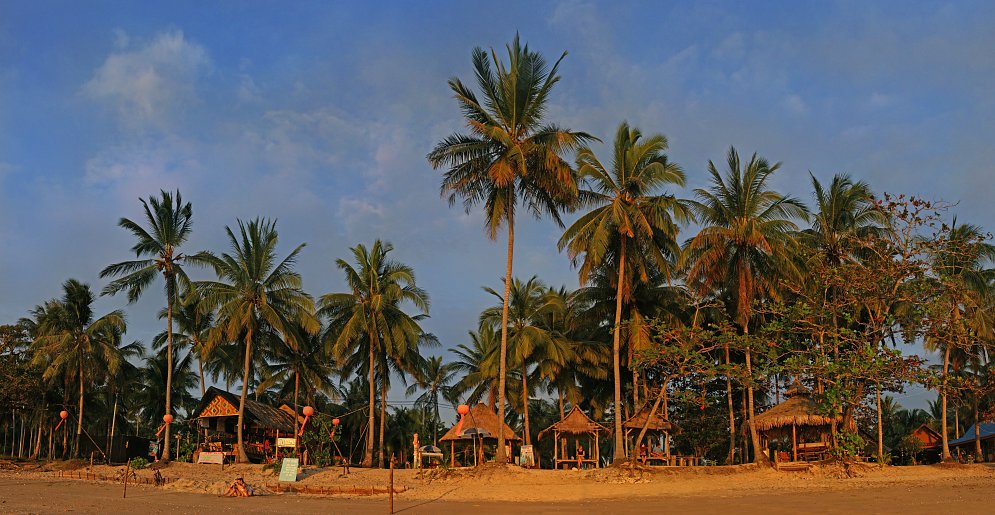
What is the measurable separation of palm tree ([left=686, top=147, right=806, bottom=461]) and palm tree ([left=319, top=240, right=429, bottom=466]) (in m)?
12.7

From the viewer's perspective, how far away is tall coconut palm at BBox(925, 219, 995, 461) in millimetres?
23359

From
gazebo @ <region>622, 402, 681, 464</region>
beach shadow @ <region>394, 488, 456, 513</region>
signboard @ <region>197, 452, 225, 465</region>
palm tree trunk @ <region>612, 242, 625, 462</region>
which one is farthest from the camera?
signboard @ <region>197, 452, 225, 465</region>

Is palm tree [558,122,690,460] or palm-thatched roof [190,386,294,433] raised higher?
palm tree [558,122,690,460]

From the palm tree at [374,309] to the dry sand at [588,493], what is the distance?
700 centimetres

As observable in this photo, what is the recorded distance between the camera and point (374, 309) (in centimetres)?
3266

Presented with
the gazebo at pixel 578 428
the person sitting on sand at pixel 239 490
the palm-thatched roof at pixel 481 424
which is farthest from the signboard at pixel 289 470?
the gazebo at pixel 578 428

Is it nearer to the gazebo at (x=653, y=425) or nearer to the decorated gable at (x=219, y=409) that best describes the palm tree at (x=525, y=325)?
the gazebo at (x=653, y=425)

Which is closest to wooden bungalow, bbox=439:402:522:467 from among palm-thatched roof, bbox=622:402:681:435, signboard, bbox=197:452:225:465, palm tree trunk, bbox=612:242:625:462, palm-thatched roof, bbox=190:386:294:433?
palm-thatched roof, bbox=622:402:681:435

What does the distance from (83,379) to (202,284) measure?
1082cm

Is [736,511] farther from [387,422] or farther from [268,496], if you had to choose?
[387,422]

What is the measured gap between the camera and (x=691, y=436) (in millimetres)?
33250

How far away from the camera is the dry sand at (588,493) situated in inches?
695

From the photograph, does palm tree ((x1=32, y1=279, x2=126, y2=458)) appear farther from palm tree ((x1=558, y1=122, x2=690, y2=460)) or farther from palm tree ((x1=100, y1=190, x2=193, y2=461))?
palm tree ((x1=558, y1=122, x2=690, y2=460))

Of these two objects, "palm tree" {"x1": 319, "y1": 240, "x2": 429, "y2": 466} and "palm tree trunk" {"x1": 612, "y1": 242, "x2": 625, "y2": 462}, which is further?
"palm tree" {"x1": 319, "y1": 240, "x2": 429, "y2": 466}
